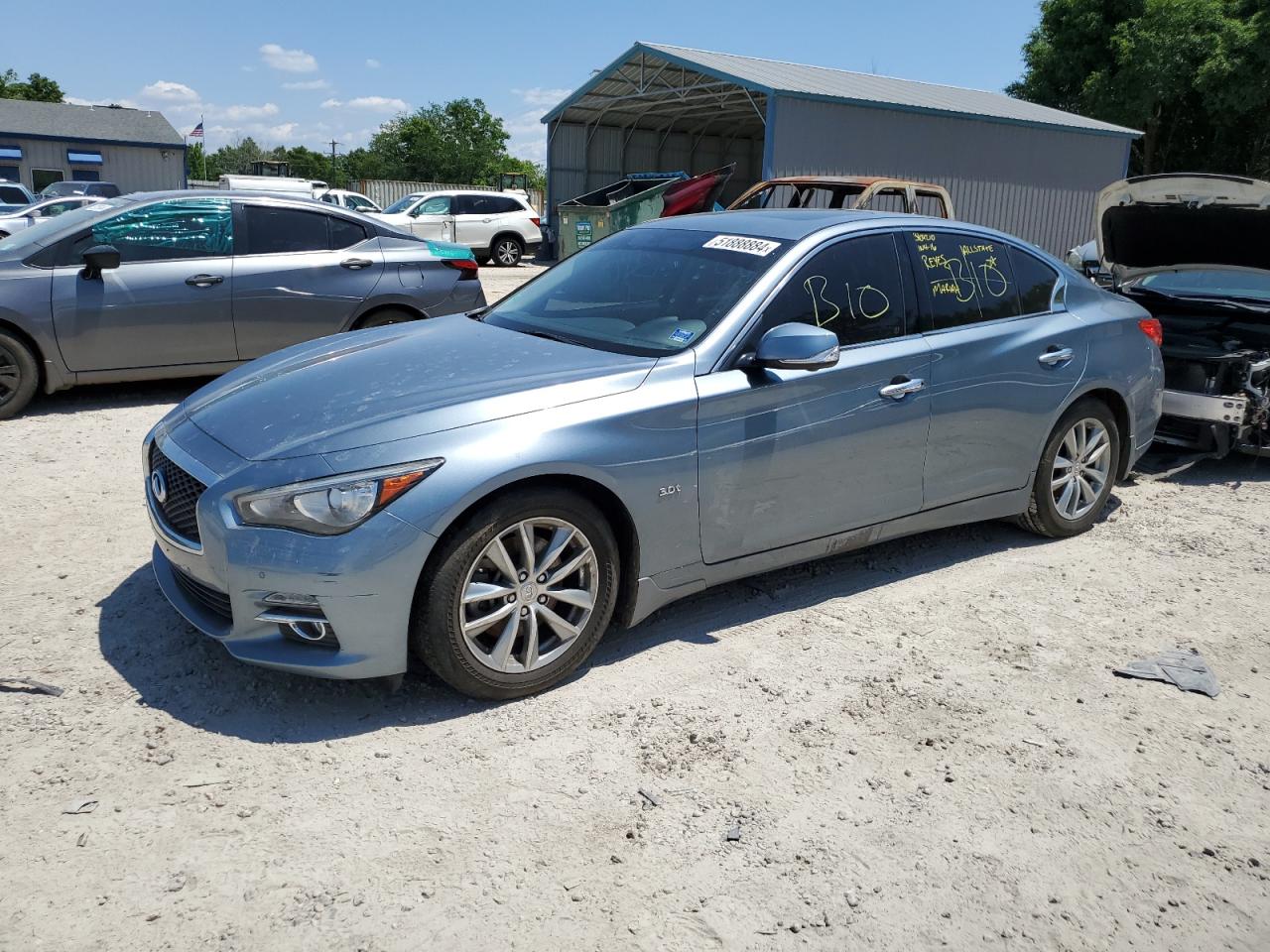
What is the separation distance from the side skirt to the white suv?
19.5m

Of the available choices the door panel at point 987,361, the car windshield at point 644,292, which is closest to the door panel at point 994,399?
the door panel at point 987,361

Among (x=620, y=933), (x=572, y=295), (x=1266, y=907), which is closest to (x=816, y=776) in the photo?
(x=620, y=933)

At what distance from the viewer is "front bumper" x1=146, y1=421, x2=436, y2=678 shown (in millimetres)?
3188

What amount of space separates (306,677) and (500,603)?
83cm

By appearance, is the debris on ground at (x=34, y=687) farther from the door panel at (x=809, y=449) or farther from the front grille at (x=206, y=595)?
the door panel at (x=809, y=449)

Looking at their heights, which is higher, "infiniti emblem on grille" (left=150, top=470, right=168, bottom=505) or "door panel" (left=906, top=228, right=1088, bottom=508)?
"door panel" (left=906, top=228, right=1088, bottom=508)

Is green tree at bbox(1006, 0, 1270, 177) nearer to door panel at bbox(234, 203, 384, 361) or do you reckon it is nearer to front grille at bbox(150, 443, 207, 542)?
door panel at bbox(234, 203, 384, 361)

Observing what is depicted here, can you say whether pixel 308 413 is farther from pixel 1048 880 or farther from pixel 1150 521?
pixel 1150 521

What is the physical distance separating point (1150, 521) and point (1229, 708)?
92.6 inches

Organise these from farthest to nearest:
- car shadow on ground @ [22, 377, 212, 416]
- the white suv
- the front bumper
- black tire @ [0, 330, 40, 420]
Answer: the white suv, car shadow on ground @ [22, 377, 212, 416], black tire @ [0, 330, 40, 420], the front bumper

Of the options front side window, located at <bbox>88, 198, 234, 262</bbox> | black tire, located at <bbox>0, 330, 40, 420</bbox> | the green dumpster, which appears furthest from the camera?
the green dumpster

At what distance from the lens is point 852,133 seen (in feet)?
62.1

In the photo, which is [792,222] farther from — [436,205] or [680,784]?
[436,205]

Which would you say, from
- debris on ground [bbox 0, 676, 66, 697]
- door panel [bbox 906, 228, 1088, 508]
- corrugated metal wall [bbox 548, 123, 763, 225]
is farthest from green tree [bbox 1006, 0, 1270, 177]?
debris on ground [bbox 0, 676, 66, 697]
